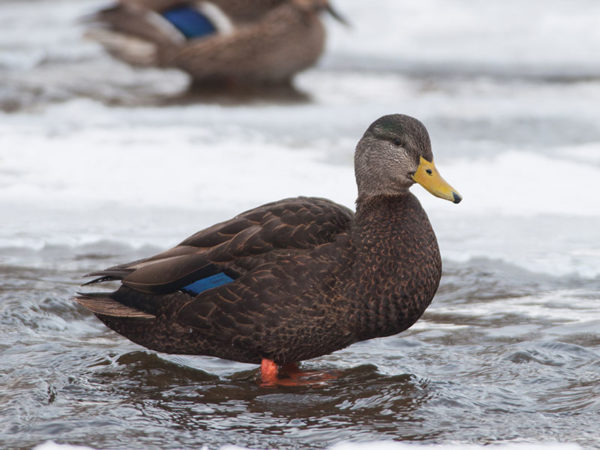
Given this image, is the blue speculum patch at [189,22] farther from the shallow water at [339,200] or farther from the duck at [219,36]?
the shallow water at [339,200]

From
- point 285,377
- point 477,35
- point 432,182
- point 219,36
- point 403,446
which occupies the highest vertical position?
point 477,35

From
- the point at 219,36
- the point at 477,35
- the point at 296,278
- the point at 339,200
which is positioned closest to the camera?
the point at 296,278

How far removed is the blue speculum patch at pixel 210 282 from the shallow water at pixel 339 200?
0.35 m

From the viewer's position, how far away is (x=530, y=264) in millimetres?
5320

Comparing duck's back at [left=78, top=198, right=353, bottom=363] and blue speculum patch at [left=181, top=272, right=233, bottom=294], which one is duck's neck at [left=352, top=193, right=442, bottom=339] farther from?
blue speculum patch at [left=181, top=272, right=233, bottom=294]

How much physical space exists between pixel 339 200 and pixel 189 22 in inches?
A: 157

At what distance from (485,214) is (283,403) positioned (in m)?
2.78

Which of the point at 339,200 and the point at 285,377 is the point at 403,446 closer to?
the point at 285,377

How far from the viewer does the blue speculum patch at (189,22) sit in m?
9.72

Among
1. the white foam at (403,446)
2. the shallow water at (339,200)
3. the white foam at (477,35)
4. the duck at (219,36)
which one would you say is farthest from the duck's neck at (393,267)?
the white foam at (477,35)

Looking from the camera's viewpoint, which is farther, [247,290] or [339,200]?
[339,200]

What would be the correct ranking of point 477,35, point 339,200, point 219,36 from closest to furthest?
1. point 339,200
2. point 219,36
3. point 477,35

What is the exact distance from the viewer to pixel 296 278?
12.8 feet

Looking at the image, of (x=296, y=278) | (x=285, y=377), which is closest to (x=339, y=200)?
(x=285, y=377)
